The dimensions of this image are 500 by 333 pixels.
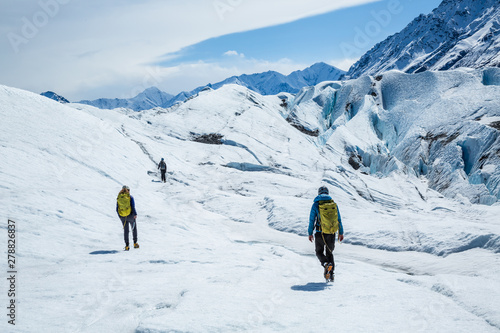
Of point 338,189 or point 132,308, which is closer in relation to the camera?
point 132,308

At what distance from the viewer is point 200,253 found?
36.2 feet

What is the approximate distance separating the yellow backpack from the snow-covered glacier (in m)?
Result: 44.6

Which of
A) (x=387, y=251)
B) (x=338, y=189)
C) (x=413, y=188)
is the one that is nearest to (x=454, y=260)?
(x=387, y=251)

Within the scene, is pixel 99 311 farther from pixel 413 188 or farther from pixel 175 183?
pixel 413 188

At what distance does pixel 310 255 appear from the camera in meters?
12.6

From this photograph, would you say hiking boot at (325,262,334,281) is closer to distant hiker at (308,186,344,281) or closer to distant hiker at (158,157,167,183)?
distant hiker at (308,186,344,281)

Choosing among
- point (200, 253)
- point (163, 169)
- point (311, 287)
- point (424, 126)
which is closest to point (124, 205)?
point (200, 253)

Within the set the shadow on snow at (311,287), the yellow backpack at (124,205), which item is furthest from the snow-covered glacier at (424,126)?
the yellow backpack at (124,205)

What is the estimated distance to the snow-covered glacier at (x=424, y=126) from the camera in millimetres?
49312

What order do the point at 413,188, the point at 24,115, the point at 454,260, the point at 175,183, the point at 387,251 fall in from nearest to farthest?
1. the point at 454,260
2. the point at 387,251
3. the point at 24,115
4. the point at 175,183
5. the point at 413,188

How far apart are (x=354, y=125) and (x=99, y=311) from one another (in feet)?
228

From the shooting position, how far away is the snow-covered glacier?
49.3 metres

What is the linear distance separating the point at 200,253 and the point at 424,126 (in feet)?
206

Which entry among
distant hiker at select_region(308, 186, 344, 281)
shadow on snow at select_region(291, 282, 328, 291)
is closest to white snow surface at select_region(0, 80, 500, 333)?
shadow on snow at select_region(291, 282, 328, 291)
